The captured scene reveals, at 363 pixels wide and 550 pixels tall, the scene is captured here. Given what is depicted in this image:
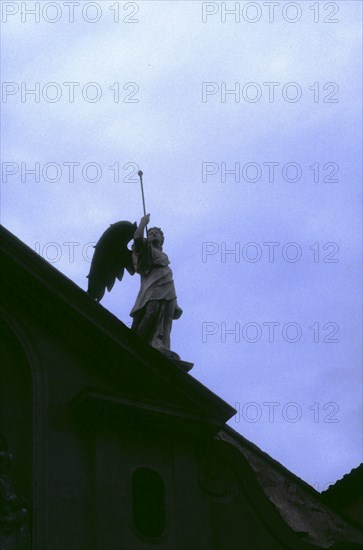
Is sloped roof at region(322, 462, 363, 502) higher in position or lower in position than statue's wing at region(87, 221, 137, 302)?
lower

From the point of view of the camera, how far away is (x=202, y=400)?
17141 millimetres

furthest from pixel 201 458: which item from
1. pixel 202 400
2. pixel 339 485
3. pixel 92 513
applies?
pixel 339 485

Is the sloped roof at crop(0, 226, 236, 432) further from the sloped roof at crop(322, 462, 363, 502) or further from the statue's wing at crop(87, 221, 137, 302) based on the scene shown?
the sloped roof at crop(322, 462, 363, 502)

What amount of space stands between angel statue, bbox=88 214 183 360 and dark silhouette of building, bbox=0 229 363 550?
95 centimetres

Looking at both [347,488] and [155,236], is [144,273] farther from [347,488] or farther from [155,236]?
[347,488]

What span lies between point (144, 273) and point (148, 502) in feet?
12.7

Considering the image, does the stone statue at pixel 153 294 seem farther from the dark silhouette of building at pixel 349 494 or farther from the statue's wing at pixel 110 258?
the dark silhouette of building at pixel 349 494

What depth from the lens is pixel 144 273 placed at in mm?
18547

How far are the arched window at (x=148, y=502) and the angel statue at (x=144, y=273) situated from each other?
2004 mm

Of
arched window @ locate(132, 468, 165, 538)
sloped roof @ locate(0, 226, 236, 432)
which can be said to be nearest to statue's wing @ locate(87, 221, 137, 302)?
sloped roof @ locate(0, 226, 236, 432)

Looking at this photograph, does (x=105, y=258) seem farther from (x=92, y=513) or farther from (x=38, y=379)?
(x=92, y=513)

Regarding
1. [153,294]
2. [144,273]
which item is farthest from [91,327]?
[144,273]

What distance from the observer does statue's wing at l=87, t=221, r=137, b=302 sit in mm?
19172

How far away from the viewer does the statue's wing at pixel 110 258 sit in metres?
19.2
